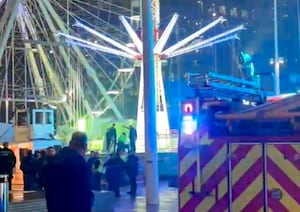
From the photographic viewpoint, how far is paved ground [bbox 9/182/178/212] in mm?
14484

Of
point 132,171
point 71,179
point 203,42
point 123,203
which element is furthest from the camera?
point 203,42

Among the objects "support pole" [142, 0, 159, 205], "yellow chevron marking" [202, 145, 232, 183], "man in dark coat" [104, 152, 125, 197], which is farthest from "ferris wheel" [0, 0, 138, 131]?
"yellow chevron marking" [202, 145, 232, 183]

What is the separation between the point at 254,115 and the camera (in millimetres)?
5656

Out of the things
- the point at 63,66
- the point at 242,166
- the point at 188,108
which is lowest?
the point at 242,166

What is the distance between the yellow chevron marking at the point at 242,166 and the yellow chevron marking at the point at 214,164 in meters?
0.12

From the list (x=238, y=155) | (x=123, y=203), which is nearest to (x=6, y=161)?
(x=123, y=203)

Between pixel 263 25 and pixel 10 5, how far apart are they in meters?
21.1

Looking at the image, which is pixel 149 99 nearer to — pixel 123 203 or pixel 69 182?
pixel 123 203

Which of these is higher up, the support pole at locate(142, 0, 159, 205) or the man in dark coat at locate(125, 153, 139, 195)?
the support pole at locate(142, 0, 159, 205)

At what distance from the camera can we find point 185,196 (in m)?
6.02

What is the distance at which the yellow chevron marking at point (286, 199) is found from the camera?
5273 millimetres

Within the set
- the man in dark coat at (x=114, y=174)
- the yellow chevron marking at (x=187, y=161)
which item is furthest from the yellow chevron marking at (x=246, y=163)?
the man in dark coat at (x=114, y=174)

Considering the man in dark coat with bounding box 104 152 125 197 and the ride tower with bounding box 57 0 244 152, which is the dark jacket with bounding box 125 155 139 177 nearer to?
the man in dark coat with bounding box 104 152 125 197

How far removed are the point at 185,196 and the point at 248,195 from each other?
0.69m
